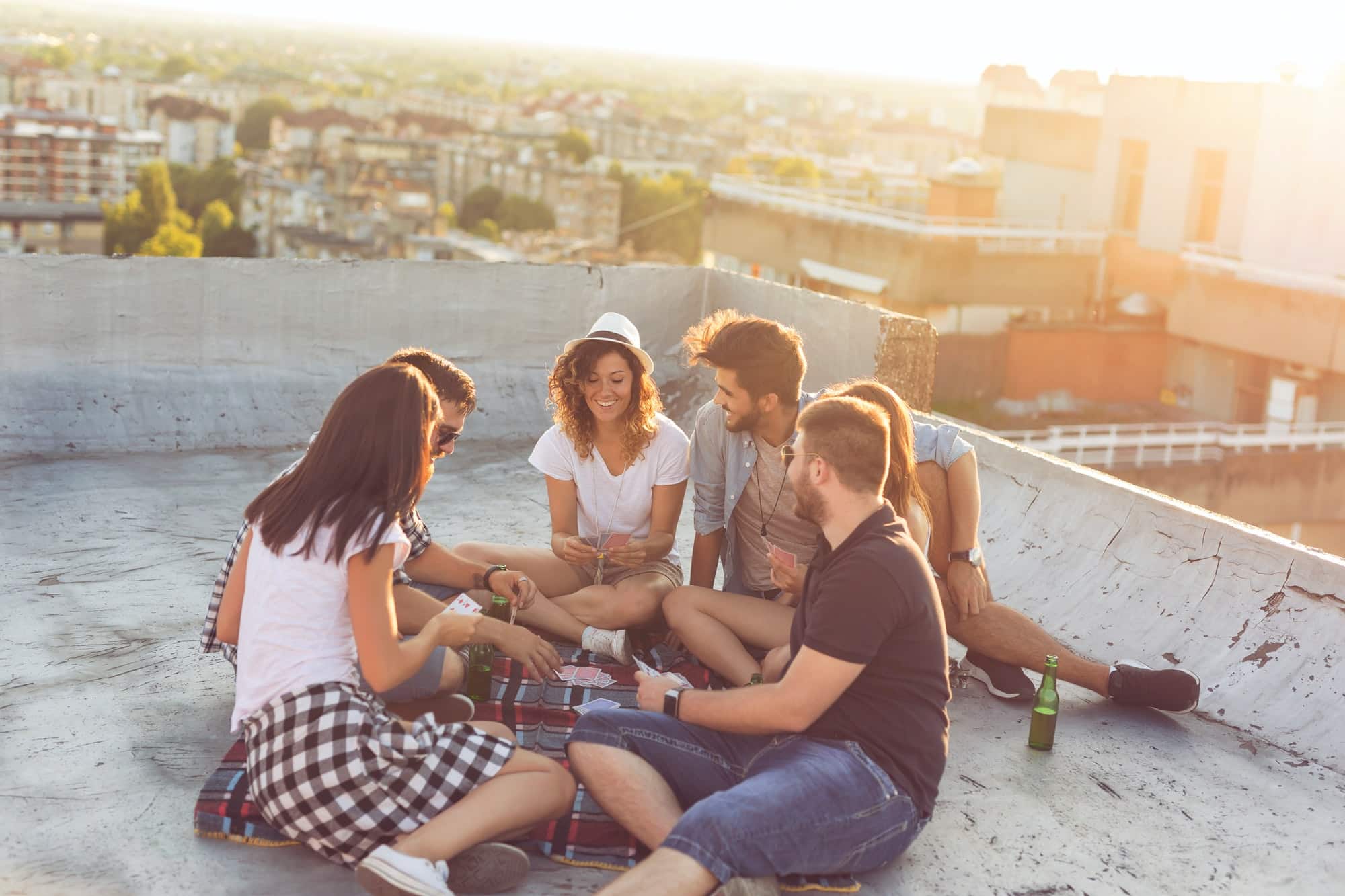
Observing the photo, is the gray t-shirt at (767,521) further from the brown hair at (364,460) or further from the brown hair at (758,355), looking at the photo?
the brown hair at (364,460)

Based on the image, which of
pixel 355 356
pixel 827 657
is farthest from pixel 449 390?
pixel 355 356

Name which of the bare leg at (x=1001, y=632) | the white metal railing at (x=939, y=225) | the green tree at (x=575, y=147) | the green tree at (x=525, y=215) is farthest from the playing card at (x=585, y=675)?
the green tree at (x=575, y=147)

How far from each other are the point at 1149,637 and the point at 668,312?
4.34 metres

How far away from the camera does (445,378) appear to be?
4.04 m

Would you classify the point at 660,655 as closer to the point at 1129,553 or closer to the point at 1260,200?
the point at 1129,553

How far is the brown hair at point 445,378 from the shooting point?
4.03 m

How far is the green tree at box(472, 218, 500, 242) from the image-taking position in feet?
385

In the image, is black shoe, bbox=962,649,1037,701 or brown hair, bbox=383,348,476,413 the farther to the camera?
black shoe, bbox=962,649,1037,701

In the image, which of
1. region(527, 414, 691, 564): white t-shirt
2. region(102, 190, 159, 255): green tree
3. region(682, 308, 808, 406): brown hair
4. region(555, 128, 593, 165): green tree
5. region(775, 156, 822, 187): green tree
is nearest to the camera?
region(682, 308, 808, 406): brown hair

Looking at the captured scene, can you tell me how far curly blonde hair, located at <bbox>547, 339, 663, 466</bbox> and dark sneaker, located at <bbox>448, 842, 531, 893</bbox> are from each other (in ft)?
6.11

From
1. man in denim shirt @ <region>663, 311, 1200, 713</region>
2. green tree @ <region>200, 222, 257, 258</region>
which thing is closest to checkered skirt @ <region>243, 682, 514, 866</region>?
man in denim shirt @ <region>663, 311, 1200, 713</region>

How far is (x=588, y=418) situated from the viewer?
15.6 ft

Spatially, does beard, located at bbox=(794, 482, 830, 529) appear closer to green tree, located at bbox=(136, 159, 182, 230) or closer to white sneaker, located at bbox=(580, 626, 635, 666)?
white sneaker, located at bbox=(580, 626, 635, 666)

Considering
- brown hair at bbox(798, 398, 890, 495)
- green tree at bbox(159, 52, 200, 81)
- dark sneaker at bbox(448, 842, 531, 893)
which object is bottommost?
dark sneaker at bbox(448, 842, 531, 893)
